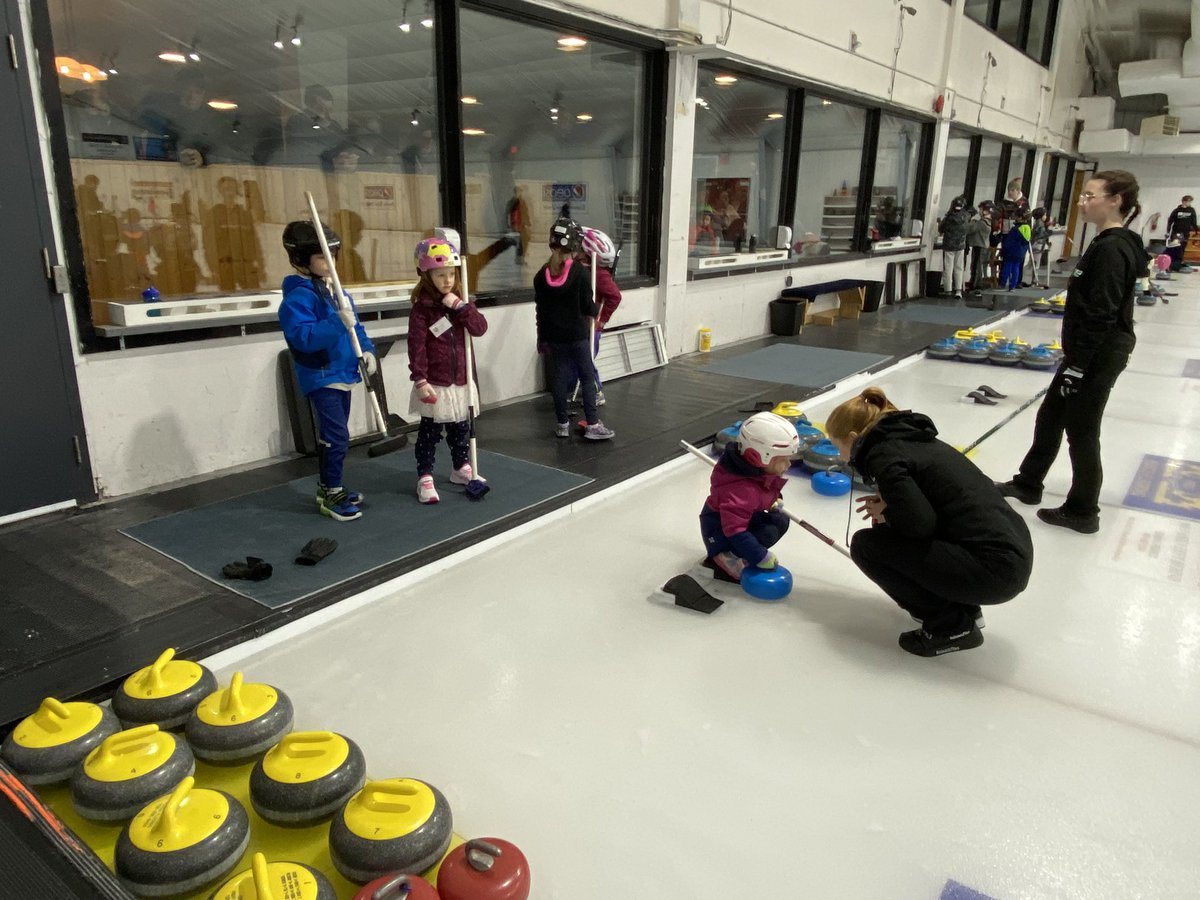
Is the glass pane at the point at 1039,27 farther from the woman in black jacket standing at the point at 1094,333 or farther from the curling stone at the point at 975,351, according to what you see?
the woman in black jacket standing at the point at 1094,333

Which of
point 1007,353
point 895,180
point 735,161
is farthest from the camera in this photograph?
point 895,180

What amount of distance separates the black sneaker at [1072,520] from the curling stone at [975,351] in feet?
14.3

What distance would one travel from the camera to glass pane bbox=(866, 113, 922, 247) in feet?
40.0

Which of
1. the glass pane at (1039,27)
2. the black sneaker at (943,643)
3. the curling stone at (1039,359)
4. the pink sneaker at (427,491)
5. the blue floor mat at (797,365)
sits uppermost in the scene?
the glass pane at (1039,27)

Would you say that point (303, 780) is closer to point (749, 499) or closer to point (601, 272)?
point (749, 499)

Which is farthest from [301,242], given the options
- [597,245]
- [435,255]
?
[597,245]

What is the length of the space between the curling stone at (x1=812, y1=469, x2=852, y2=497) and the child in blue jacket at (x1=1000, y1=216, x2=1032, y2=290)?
1163 centimetres

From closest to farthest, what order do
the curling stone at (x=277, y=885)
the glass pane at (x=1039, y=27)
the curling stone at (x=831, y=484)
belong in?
the curling stone at (x=277, y=885)
the curling stone at (x=831, y=484)
the glass pane at (x=1039, y=27)

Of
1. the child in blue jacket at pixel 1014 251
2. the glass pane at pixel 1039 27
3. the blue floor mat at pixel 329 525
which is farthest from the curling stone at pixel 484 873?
the glass pane at pixel 1039 27

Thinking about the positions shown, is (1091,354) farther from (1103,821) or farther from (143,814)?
(143,814)

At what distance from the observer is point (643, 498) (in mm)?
4402

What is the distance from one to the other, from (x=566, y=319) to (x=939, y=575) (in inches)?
118

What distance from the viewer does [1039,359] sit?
7625 mm

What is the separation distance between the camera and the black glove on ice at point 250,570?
323 centimetres
